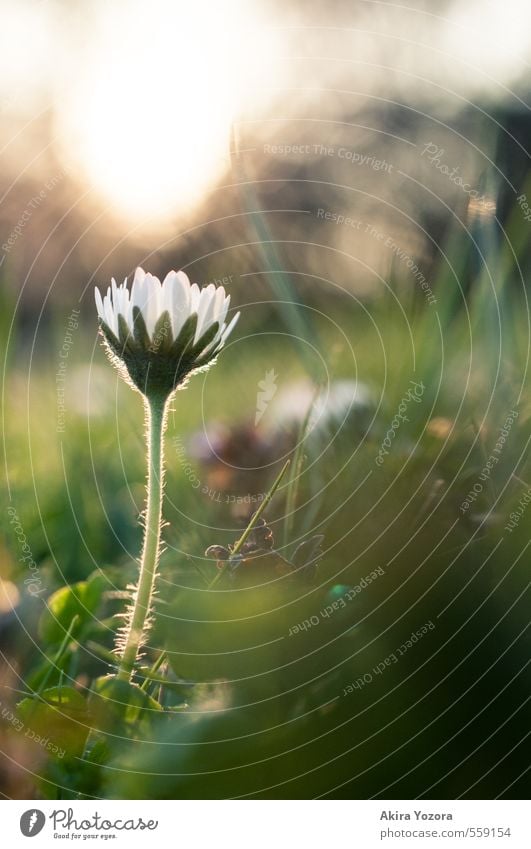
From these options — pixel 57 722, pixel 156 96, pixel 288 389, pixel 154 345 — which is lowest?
pixel 57 722

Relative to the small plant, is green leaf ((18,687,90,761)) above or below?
below

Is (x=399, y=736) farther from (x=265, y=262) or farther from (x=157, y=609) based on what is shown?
(x=265, y=262)

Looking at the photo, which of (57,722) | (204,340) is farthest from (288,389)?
(57,722)

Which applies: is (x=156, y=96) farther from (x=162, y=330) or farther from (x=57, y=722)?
(x=57, y=722)

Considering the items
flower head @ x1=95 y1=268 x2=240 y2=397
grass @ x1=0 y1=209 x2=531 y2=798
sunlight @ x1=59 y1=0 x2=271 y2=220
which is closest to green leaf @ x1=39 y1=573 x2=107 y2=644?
grass @ x1=0 y1=209 x2=531 y2=798

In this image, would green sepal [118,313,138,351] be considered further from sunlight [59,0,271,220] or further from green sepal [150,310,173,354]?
sunlight [59,0,271,220]

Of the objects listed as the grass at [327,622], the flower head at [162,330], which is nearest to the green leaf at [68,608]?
the grass at [327,622]

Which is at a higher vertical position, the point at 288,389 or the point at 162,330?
the point at 288,389
